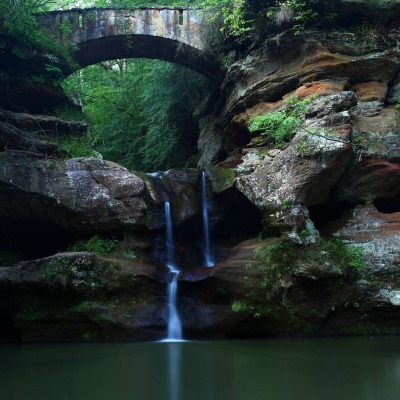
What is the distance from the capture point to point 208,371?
613 centimetres

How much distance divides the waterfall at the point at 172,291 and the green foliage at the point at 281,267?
1.48 m

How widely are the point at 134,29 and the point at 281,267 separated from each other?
10116mm

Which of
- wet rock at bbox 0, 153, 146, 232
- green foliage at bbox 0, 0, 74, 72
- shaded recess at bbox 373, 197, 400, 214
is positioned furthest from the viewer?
green foliage at bbox 0, 0, 74, 72

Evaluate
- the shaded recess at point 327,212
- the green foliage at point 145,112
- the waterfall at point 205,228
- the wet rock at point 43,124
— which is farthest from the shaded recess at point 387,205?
the wet rock at point 43,124

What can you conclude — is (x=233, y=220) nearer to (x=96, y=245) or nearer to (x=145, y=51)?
(x=96, y=245)

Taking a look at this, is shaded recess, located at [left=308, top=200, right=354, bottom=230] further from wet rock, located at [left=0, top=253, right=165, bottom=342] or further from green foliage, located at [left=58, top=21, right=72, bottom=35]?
green foliage, located at [left=58, top=21, right=72, bottom=35]

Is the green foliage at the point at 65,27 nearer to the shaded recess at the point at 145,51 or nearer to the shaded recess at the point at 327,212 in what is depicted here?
the shaded recess at the point at 145,51

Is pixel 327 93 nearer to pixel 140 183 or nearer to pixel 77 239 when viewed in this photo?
pixel 140 183

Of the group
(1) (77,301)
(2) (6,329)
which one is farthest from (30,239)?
(1) (77,301)

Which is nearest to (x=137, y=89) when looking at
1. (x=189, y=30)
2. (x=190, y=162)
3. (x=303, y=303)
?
A: (x=190, y=162)

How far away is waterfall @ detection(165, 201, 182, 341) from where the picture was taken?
9.97 m

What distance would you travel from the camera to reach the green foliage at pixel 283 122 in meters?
11.4

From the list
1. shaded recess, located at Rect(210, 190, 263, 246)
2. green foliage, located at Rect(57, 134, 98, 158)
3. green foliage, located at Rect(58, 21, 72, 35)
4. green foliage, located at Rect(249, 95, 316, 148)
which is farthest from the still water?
green foliage, located at Rect(58, 21, 72, 35)

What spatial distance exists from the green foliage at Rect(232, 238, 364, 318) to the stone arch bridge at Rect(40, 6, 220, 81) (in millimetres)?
8387
